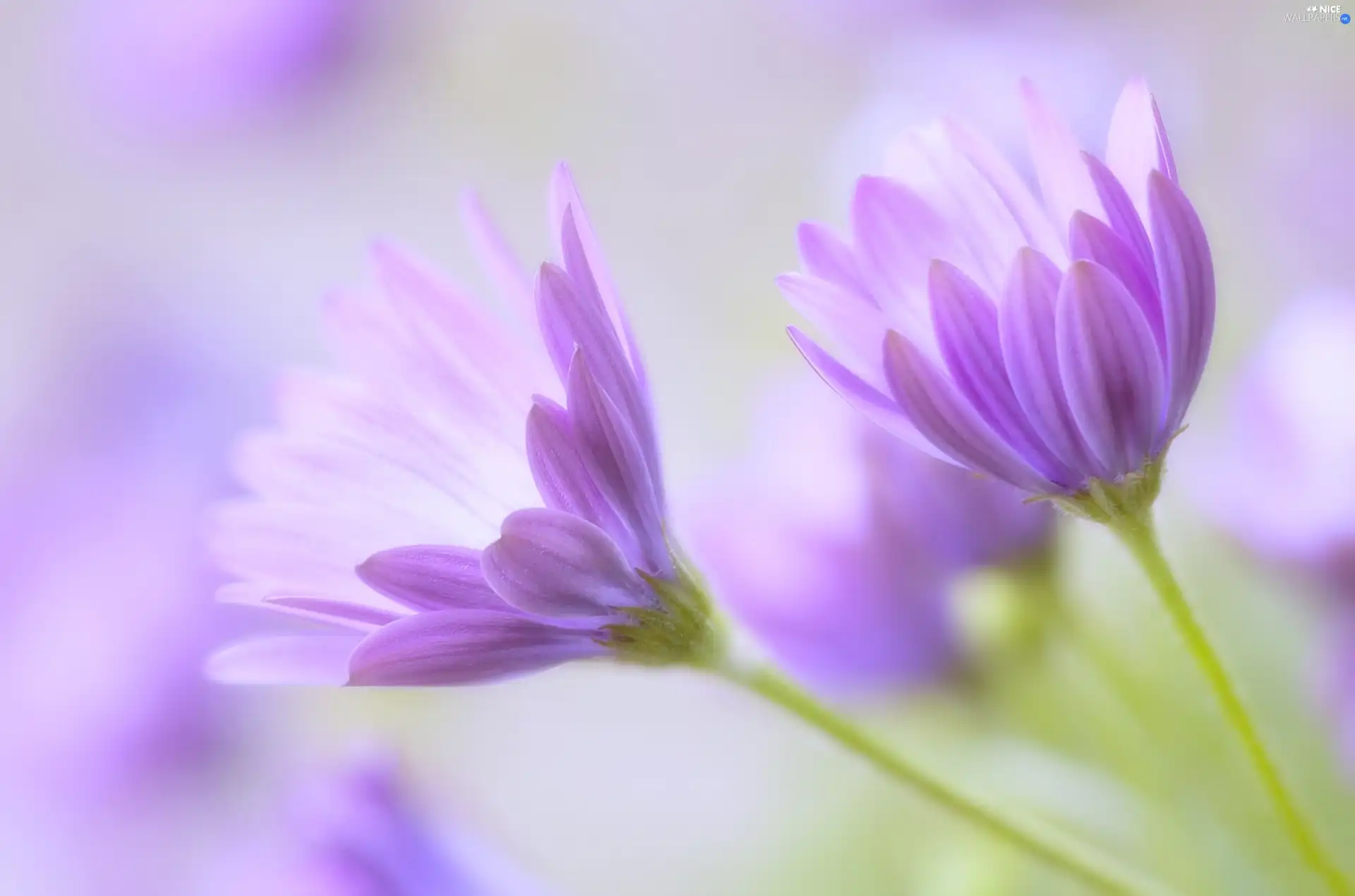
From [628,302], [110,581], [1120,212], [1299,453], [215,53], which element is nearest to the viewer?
[1120,212]

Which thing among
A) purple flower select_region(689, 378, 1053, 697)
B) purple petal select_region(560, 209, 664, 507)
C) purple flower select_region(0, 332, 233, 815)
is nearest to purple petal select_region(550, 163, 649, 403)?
purple petal select_region(560, 209, 664, 507)

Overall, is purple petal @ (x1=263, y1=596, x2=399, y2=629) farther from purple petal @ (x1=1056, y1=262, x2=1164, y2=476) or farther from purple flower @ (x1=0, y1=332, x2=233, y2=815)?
purple flower @ (x1=0, y1=332, x2=233, y2=815)

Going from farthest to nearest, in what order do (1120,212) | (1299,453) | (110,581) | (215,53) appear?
(215,53) → (110,581) → (1299,453) → (1120,212)

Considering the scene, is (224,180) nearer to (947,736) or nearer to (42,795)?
(42,795)

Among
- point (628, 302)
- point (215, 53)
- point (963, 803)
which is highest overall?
point (215, 53)

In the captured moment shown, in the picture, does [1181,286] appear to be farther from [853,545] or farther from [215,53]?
[215,53]

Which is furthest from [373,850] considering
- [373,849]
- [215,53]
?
[215,53]

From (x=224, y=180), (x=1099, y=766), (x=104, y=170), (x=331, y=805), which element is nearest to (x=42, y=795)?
(x=331, y=805)
